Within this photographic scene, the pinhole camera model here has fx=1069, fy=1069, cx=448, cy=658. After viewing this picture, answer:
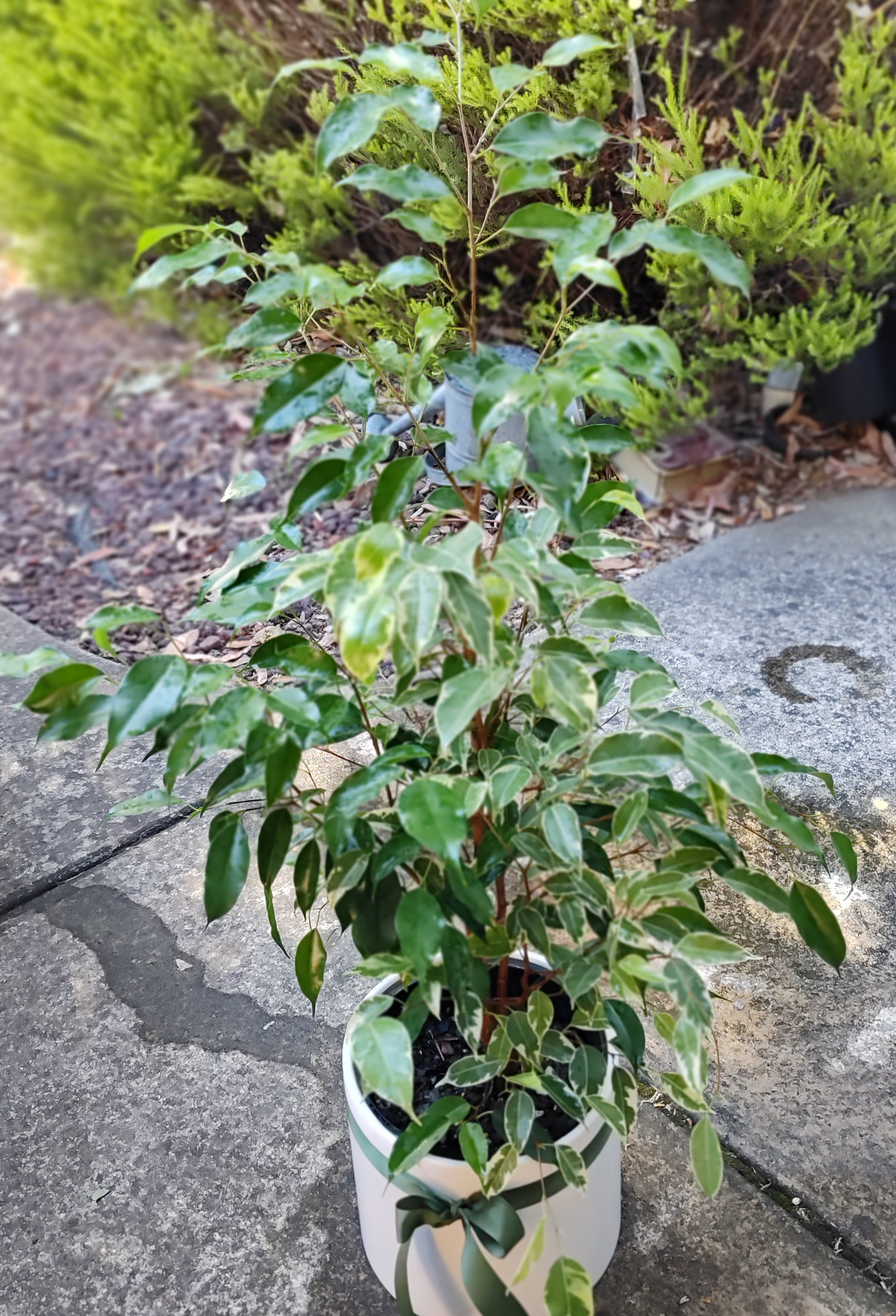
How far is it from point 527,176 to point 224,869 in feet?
2.34

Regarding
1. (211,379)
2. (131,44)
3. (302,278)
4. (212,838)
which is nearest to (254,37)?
(131,44)

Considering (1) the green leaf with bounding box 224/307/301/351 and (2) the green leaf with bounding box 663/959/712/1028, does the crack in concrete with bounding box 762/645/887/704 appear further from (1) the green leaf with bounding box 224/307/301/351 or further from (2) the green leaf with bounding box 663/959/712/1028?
(1) the green leaf with bounding box 224/307/301/351

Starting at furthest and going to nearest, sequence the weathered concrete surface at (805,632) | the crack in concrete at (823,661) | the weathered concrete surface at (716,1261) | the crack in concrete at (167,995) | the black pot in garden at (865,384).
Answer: the black pot in garden at (865,384), the crack in concrete at (823,661), the weathered concrete surface at (805,632), the crack in concrete at (167,995), the weathered concrete surface at (716,1261)

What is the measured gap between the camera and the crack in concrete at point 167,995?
170 centimetres

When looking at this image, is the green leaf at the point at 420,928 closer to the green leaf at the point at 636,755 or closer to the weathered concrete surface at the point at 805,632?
the green leaf at the point at 636,755

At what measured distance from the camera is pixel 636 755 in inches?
41.3

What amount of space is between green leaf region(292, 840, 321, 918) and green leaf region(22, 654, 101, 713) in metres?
0.28

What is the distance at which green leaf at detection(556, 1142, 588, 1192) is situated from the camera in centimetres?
113

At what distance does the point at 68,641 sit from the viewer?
9.47ft

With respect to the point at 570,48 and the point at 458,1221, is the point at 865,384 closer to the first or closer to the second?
the point at 570,48

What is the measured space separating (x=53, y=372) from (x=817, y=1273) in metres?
4.60

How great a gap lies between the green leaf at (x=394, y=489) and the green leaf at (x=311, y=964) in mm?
492

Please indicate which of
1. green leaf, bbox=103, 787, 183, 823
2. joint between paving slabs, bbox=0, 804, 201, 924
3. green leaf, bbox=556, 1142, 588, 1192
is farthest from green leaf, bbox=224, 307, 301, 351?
joint between paving slabs, bbox=0, 804, 201, 924

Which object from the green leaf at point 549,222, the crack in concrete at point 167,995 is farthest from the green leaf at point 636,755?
the crack in concrete at point 167,995
